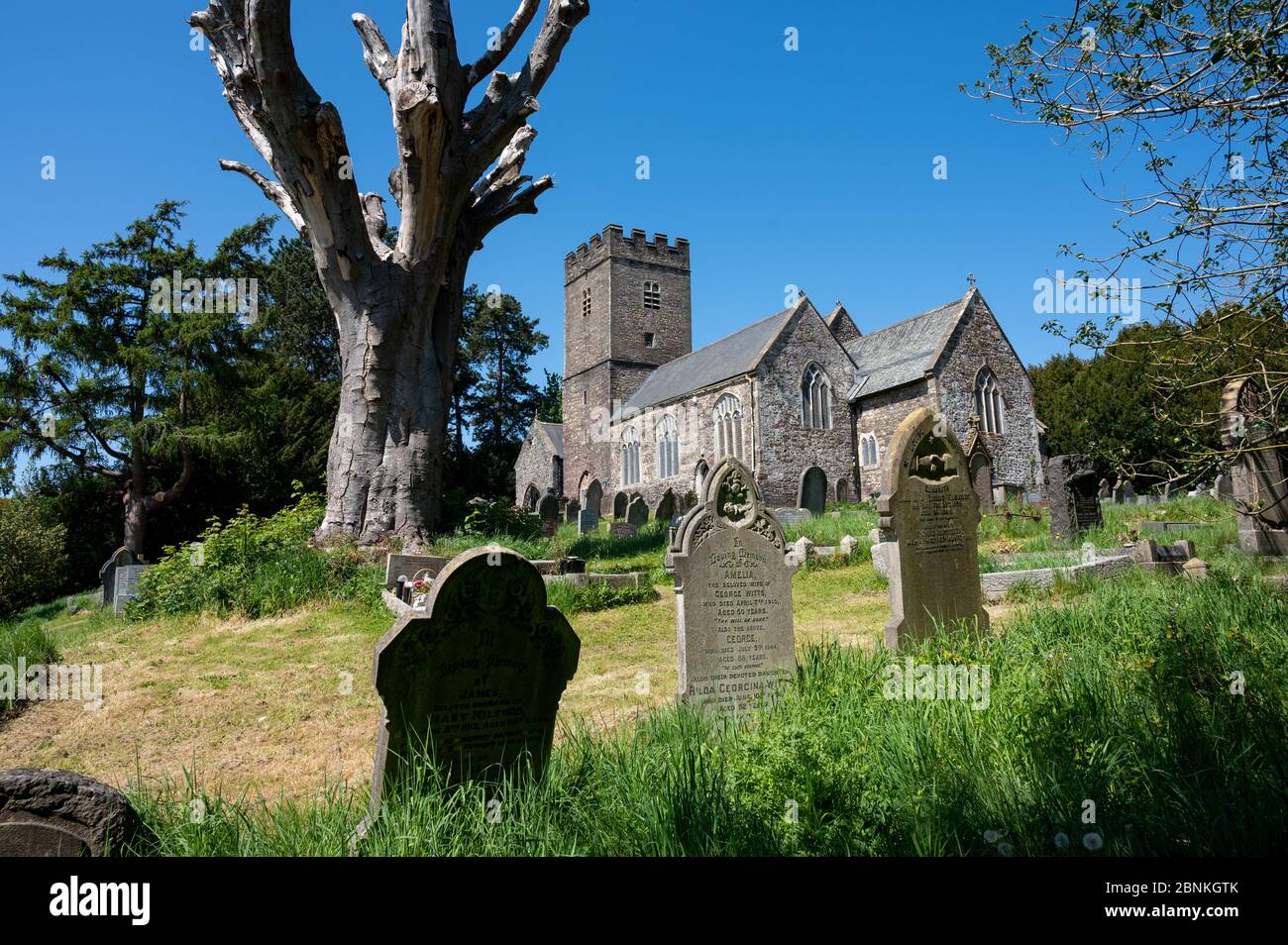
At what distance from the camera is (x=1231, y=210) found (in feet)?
13.2

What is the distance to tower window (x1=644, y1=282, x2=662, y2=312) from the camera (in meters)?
40.6

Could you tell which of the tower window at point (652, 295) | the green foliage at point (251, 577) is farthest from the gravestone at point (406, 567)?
the tower window at point (652, 295)

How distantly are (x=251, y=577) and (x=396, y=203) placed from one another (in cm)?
654

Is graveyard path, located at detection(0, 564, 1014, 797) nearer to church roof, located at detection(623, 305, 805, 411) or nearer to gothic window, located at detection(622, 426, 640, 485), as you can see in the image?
church roof, located at detection(623, 305, 805, 411)

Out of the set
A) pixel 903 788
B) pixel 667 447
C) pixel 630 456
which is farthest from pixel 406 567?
pixel 630 456

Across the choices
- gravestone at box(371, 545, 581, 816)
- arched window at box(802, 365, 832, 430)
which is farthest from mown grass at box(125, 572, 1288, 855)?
arched window at box(802, 365, 832, 430)

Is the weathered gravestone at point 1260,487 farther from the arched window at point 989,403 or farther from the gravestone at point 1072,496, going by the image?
the arched window at point 989,403

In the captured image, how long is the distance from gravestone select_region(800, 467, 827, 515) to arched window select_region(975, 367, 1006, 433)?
10.6 m

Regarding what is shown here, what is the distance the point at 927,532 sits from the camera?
6.00m

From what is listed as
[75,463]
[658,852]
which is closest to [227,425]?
[75,463]

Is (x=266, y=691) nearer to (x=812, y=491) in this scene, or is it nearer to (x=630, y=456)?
(x=812, y=491)

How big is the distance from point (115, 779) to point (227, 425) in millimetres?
20627

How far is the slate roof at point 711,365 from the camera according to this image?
96.7ft

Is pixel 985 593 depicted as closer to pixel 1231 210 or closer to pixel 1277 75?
pixel 1231 210
